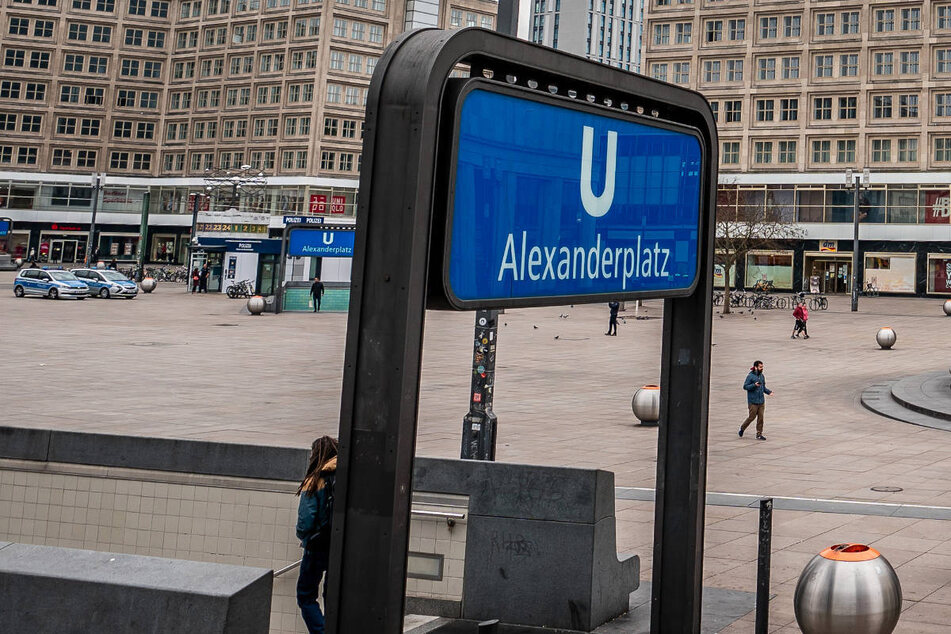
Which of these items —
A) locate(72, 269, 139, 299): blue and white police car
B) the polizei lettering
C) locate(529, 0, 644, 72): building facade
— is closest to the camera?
the polizei lettering

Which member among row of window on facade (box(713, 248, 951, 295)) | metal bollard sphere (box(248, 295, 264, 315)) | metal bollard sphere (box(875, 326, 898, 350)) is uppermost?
row of window on facade (box(713, 248, 951, 295))

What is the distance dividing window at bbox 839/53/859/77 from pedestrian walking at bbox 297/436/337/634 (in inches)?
3049

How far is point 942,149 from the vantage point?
72688mm

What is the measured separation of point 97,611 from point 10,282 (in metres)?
63.0

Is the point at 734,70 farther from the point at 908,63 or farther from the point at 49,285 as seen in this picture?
the point at 49,285

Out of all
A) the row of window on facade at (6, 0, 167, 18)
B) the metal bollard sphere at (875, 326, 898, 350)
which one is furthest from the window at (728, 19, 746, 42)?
the metal bollard sphere at (875, 326, 898, 350)

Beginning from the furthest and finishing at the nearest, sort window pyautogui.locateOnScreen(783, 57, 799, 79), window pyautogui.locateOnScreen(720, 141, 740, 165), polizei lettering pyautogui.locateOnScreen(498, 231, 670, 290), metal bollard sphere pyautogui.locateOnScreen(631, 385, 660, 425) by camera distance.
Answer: window pyautogui.locateOnScreen(720, 141, 740, 165) → window pyautogui.locateOnScreen(783, 57, 799, 79) → metal bollard sphere pyautogui.locateOnScreen(631, 385, 660, 425) → polizei lettering pyautogui.locateOnScreen(498, 231, 670, 290)

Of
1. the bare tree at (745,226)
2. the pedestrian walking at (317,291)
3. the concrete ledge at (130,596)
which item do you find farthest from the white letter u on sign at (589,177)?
the bare tree at (745,226)

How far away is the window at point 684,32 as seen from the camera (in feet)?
271

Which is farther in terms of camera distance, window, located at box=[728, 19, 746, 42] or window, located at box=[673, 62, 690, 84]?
window, located at box=[673, 62, 690, 84]

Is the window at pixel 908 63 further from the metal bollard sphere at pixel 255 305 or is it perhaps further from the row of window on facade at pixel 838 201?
the metal bollard sphere at pixel 255 305

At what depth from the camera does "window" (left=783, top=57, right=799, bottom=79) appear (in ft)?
257

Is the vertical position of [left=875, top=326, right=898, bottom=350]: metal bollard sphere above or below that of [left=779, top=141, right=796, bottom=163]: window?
below

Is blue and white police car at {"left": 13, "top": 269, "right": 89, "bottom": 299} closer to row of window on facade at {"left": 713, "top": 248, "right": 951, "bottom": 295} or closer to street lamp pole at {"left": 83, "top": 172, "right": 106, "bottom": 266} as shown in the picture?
street lamp pole at {"left": 83, "top": 172, "right": 106, "bottom": 266}
